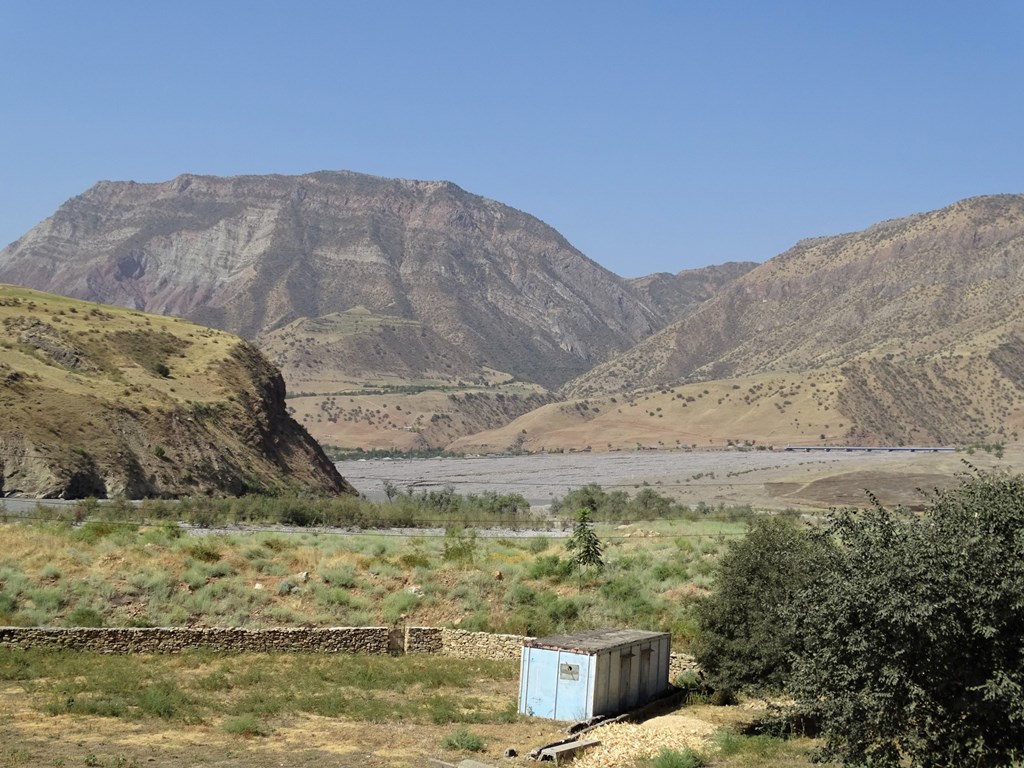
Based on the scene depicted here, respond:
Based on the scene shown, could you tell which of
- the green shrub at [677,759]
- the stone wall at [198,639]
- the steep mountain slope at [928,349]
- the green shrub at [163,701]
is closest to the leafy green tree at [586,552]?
the stone wall at [198,639]

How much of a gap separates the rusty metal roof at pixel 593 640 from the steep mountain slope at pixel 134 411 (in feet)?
118

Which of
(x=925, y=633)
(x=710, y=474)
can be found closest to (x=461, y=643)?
(x=925, y=633)

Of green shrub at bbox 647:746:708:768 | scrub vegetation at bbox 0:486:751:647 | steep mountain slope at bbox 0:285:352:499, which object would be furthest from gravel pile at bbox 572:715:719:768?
steep mountain slope at bbox 0:285:352:499

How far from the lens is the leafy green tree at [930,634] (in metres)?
15.8

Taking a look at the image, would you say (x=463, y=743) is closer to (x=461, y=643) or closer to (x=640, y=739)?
(x=640, y=739)

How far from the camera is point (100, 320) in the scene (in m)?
80.4

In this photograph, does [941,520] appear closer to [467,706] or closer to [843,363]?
[467,706]

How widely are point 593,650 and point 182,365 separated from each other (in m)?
58.1

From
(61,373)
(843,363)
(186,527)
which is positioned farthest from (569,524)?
(843,363)

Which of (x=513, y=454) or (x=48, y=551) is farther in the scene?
(x=513, y=454)

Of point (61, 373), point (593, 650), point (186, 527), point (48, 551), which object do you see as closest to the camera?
point (593, 650)

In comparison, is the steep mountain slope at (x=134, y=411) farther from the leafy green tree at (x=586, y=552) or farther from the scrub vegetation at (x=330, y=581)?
the leafy green tree at (x=586, y=552)

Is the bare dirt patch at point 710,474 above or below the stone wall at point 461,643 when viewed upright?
above

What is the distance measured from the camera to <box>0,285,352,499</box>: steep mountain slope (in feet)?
183
